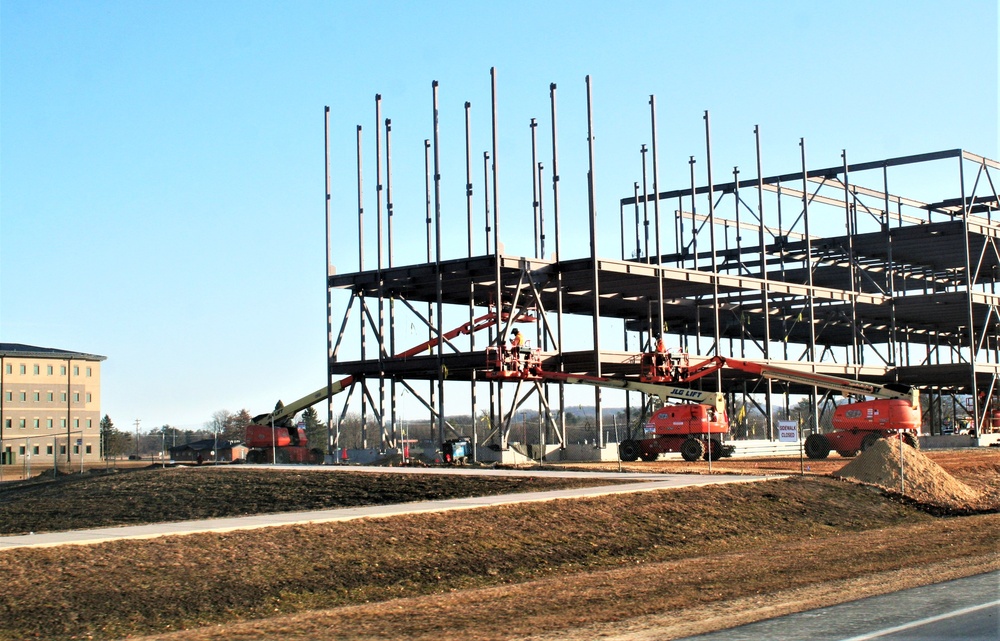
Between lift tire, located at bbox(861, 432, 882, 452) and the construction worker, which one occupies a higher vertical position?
the construction worker

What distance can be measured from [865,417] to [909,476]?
17.5 m

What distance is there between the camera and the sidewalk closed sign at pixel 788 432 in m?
58.0

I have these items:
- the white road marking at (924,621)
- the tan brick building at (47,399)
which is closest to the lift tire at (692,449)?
the white road marking at (924,621)

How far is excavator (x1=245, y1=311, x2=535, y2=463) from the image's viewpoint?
53.1 meters

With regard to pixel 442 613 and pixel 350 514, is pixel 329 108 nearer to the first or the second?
pixel 350 514

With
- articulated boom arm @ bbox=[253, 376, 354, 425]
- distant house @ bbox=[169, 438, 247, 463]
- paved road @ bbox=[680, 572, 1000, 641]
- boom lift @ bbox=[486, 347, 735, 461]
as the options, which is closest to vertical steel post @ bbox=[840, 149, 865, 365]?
boom lift @ bbox=[486, 347, 735, 461]

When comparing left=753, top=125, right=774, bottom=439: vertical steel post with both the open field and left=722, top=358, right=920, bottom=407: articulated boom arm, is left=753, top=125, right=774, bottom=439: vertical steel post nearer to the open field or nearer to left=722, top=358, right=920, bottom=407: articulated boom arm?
left=722, top=358, right=920, bottom=407: articulated boom arm

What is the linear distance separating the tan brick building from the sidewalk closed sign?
63.1 metres

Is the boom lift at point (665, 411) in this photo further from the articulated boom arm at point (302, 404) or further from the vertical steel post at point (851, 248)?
the vertical steel post at point (851, 248)

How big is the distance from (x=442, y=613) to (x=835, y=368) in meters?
52.5

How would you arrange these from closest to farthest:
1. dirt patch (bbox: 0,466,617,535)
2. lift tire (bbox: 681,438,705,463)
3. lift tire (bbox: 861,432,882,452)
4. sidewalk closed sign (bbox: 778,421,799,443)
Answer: dirt patch (bbox: 0,466,617,535)
lift tire (bbox: 681,438,705,463)
lift tire (bbox: 861,432,882,452)
sidewalk closed sign (bbox: 778,421,799,443)

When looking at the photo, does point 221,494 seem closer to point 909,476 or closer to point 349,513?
point 349,513

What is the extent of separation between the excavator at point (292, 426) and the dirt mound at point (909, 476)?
24002 millimetres

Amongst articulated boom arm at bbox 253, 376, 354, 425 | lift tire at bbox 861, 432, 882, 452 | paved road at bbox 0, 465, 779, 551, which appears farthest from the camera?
articulated boom arm at bbox 253, 376, 354, 425
